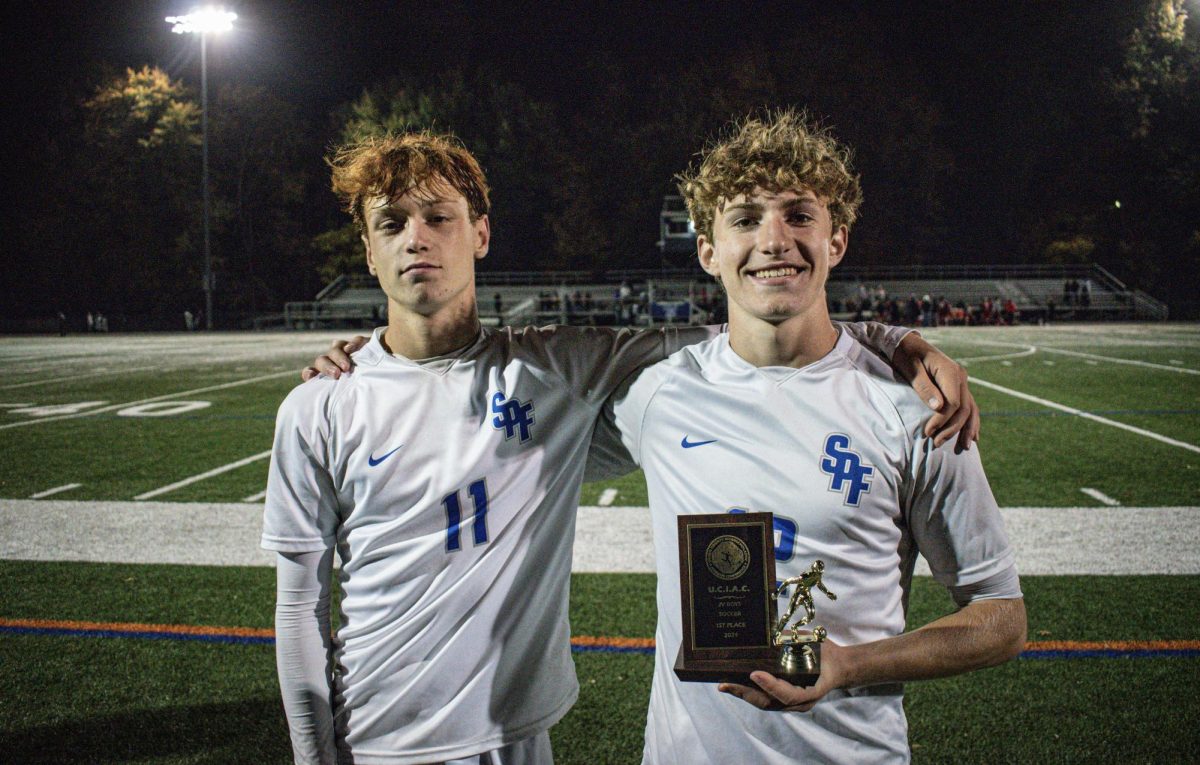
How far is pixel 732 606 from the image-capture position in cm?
166

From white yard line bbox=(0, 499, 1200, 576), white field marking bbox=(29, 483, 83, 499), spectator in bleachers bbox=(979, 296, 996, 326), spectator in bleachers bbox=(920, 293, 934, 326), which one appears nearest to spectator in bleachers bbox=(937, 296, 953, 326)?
spectator in bleachers bbox=(920, 293, 934, 326)

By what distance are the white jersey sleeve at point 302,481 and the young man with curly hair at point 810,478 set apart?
2.68 feet

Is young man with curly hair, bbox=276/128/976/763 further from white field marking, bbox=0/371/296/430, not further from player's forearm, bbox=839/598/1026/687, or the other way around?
white field marking, bbox=0/371/296/430

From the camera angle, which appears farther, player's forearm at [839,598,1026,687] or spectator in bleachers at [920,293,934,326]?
spectator in bleachers at [920,293,934,326]

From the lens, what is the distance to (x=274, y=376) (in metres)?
16.8

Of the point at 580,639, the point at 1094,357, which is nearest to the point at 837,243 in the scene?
the point at 580,639

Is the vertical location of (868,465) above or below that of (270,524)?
above

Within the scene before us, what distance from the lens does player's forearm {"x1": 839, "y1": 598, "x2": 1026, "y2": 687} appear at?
179 centimetres

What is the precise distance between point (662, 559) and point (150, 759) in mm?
2285

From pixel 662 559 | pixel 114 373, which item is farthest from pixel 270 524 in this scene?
pixel 114 373

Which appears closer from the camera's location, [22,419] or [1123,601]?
[1123,601]

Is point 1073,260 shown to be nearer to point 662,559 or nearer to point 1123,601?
point 1123,601

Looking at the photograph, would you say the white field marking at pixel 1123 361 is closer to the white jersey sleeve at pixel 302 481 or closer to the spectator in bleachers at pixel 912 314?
the spectator in bleachers at pixel 912 314

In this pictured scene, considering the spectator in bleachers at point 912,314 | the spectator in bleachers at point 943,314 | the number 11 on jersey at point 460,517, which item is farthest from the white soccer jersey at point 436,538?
the spectator in bleachers at point 943,314
